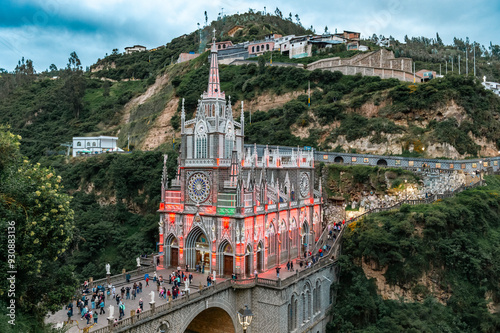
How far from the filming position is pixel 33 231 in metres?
16.5

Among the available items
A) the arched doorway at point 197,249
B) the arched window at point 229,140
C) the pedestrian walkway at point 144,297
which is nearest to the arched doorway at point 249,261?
the pedestrian walkway at point 144,297

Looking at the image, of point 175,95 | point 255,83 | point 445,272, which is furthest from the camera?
point 175,95

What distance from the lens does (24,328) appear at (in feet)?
51.1

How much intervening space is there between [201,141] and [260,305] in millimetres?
14466

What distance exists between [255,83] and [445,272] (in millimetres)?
54303

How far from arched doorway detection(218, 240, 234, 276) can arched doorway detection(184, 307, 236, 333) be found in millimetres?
3068

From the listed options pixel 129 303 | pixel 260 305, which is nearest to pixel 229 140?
pixel 260 305

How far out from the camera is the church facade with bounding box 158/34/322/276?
1221 inches

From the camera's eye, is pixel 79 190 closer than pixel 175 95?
Yes

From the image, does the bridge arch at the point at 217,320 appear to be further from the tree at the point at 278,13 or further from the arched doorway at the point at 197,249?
the tree at the point at 278,13

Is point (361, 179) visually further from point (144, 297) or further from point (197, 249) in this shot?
point (144, 297)

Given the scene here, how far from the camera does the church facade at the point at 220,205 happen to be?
3102cm

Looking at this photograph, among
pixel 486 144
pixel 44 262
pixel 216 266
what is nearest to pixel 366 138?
pixel 486 144

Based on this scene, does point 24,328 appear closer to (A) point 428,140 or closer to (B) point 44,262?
(B) point 44,262
